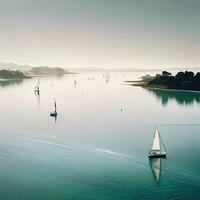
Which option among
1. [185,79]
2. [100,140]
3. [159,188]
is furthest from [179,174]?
[185,79]

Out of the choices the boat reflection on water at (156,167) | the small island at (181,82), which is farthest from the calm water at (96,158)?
the small island at (181,82)

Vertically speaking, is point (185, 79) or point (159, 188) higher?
point (185, 79)

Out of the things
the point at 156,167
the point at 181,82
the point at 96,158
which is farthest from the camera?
the point at 181,82

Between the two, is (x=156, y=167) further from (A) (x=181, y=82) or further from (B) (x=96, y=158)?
(A) (x=181, y=82)

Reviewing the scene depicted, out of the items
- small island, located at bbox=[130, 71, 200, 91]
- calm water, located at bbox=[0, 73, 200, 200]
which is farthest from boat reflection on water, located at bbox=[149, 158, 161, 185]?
small island, located at bbox=[130, 71, 200, 91]

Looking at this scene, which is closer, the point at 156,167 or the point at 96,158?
the point at 156,167

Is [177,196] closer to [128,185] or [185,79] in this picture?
[128,185]

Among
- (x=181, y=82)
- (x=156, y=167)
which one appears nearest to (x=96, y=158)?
(x=156, y=167)

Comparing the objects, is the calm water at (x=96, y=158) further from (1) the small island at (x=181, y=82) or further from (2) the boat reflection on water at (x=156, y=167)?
(1) the small island at (x=181, y=82)
